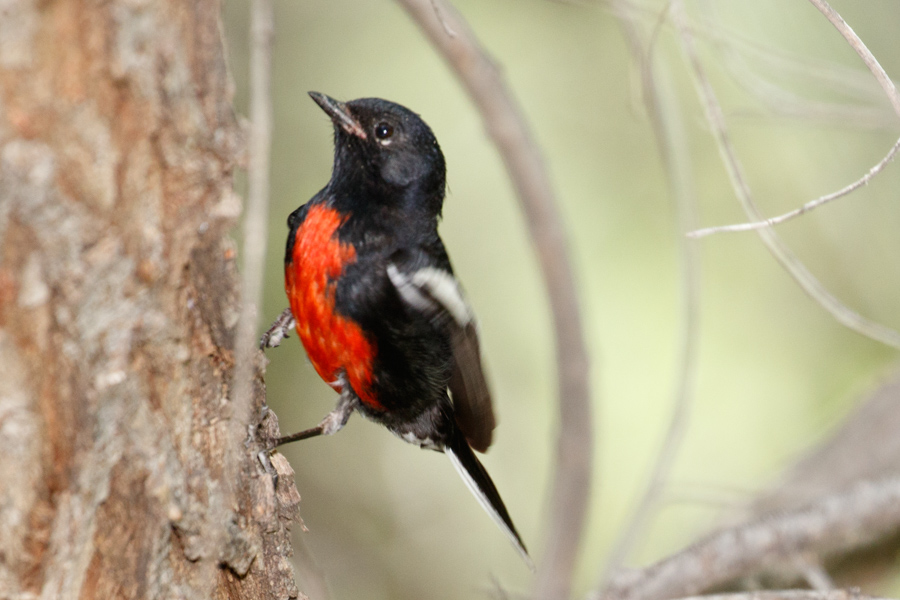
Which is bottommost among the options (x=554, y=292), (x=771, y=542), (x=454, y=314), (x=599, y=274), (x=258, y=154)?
(x=599, y=274)

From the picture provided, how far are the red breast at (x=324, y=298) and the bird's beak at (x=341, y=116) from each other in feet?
1.06

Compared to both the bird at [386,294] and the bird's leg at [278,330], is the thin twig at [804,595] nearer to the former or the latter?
the bird at [386,294]

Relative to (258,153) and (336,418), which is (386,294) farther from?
(258,153)

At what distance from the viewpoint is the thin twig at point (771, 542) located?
2.79 m

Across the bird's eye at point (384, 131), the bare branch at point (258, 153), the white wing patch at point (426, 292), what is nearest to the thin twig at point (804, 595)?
the white wing patch at point (426, 292)

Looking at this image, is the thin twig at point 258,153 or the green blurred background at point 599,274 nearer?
the thin twig at point 258,153

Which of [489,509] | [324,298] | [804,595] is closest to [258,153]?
[324,298]

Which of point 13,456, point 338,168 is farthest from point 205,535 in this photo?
point 338,168

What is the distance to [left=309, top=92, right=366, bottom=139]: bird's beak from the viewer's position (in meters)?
2.77

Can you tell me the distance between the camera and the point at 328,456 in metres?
5.42

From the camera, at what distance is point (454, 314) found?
2.47 metres

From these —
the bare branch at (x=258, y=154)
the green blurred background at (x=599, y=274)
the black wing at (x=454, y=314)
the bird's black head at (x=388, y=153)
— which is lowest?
the green blurred background at (x=599, y=274)

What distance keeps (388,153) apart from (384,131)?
8cm

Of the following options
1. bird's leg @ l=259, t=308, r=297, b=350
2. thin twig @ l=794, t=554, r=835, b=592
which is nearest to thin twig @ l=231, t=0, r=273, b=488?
bird's leg @ l=259, t=308, r=297, b=350
